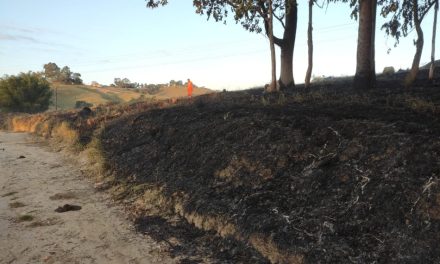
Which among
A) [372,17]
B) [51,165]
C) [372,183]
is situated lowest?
[51,165]

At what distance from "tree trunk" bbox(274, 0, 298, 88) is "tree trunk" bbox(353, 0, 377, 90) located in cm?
555

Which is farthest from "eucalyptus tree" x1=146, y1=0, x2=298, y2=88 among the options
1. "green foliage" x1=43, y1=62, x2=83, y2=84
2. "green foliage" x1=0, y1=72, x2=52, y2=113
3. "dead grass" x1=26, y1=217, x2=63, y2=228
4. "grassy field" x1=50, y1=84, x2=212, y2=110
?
"green foliage" x1=43, y1=62, x2=83, y2=84

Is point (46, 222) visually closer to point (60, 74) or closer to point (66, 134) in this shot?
point (66, 134)

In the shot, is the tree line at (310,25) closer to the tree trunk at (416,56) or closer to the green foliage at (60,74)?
the tree trunk at (416,56)

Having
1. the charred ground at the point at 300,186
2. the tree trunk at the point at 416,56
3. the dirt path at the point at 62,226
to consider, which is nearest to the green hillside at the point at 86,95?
the tree trunk at the point at 416,56

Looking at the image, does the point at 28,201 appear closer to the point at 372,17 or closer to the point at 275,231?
the point at 275,231

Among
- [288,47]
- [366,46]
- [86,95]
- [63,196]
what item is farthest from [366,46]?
[86,95]

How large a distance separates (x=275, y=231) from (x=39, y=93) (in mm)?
60944

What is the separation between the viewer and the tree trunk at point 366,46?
14453 millimetres

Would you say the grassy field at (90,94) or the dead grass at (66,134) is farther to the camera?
the grassy field at (90,94)

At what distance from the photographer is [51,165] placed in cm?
1504

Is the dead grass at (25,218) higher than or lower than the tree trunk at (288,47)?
lower

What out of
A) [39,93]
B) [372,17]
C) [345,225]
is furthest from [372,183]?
[39,93]

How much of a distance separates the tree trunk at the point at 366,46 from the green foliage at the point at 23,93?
53990 mm
